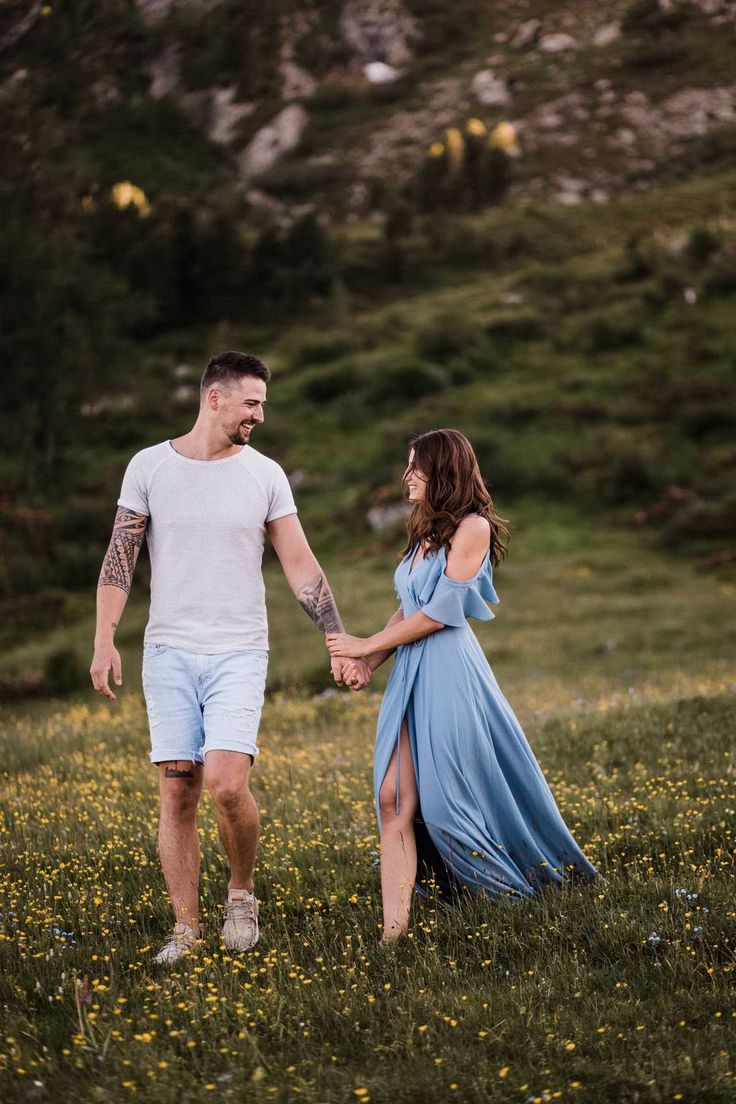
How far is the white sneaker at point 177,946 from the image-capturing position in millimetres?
5594

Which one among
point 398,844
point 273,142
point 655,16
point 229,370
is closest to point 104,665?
point 229,370

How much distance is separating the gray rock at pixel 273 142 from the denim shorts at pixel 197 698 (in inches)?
4028

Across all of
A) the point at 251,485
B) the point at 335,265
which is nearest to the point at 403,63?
the point at 335,265

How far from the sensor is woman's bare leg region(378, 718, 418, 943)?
587 cm

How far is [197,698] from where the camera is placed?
5.98m

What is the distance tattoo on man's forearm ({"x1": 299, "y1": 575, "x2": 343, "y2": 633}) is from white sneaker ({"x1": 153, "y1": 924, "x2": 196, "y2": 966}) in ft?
5.93

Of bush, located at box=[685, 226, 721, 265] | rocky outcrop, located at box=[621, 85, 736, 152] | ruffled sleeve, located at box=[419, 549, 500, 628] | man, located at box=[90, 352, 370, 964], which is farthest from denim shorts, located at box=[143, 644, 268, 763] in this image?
rocky outcrop, located at box=[621, 85, 736, 152]

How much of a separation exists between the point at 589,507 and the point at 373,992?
2658cm

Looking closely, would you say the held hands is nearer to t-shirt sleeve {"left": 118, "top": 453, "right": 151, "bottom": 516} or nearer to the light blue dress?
the light blue dress

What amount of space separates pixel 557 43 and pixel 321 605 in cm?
13416

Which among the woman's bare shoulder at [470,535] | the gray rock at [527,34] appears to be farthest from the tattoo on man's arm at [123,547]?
the gray rock at [527,34]

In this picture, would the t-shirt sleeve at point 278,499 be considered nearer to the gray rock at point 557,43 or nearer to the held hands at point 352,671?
the held hands at point 352,671

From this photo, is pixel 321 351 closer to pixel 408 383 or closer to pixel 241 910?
pixel 408 383

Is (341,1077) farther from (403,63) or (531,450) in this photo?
(403,63)
